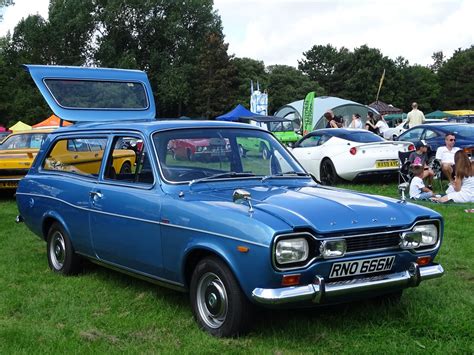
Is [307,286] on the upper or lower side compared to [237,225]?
lower

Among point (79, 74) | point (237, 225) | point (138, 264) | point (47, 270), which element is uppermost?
point (79, 74)

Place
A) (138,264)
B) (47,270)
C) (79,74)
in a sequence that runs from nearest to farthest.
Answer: (138,264)
(47,270)
(79,74)

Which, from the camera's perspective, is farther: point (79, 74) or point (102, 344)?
point (79, 74)

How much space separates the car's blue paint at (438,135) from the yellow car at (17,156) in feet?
28.6

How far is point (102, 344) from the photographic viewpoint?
171 inches

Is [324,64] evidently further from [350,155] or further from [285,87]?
[350,155]

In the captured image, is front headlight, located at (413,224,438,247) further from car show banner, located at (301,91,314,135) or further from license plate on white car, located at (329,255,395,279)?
car show banner, located at (301,91,314,135)

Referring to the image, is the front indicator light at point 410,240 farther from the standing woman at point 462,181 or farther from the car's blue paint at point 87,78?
the standing woman at point 462,181

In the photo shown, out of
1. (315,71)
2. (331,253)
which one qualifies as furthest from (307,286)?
(315,71)

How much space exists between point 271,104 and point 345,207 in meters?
72.1

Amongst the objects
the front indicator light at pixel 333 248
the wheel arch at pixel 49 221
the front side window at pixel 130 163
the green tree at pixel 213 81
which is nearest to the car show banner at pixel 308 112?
the wheel arch at pixel 49 221

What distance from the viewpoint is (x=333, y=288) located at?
403cm

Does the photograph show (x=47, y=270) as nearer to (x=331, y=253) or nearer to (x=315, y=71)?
(x=331, y=253)

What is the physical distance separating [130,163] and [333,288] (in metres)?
2.45
